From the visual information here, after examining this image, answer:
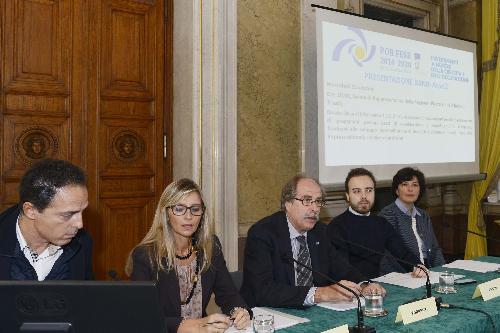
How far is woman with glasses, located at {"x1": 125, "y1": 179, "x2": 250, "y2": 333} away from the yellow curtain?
13.8 ft

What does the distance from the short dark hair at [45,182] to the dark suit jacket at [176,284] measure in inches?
18.5

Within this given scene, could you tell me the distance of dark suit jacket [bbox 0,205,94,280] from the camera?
1.70 metres

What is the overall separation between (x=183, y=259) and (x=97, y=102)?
160 cm

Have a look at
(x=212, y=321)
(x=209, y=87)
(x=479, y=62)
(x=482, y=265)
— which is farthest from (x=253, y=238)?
(x=479, y=62)

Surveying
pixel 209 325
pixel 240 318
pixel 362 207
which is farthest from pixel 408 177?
pixel 209 325

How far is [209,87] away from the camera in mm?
3600

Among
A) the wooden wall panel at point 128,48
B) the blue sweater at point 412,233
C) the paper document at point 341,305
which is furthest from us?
the wooden wall panel at point 128,48

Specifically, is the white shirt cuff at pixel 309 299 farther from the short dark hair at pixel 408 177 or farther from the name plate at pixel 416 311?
the short dark hair at pixel 408 177

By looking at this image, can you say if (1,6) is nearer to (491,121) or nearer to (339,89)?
(339,89)

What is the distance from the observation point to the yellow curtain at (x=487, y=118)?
5.46 meters

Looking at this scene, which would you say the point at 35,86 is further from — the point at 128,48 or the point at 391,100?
the point at 391,100

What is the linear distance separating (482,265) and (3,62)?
2.90 meters

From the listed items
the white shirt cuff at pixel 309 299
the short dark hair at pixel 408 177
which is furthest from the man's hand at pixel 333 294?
the short dark hair at pixel 408 177

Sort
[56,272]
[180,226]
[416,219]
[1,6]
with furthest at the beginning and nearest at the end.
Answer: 1. [416,219]
2. [1,6]
3. [180,226]
4. [56,272]
